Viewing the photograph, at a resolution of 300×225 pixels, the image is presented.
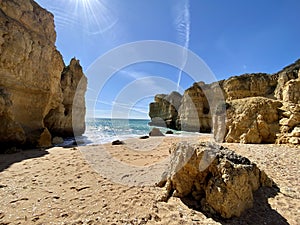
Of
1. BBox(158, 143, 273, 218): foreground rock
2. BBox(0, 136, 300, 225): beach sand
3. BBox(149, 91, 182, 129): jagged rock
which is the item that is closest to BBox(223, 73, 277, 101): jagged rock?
BBox(149, 91, 182, 129): jagged rock

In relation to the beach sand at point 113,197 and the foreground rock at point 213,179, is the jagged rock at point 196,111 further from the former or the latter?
the foreground rock at point 213,179

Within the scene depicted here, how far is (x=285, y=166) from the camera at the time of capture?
4.25 m

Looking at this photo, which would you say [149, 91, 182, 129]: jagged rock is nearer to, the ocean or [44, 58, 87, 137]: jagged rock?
the ocean

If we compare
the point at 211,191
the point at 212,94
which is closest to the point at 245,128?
the point at 211,191

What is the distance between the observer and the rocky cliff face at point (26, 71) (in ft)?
28.0

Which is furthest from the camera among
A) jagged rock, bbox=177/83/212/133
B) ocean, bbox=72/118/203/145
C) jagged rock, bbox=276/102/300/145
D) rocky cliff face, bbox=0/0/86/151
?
jagged rock, bbox=177/83/212/133

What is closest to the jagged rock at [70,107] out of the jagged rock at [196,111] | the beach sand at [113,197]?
the beach sand at [113,197]

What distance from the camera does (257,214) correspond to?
2.57 metres

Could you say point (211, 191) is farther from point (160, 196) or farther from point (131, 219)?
point (131, 219)

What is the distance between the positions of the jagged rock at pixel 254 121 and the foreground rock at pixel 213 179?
4354 millimetres

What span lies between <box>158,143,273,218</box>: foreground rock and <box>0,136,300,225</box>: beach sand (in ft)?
0.60

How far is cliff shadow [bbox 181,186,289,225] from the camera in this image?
7.91 feet

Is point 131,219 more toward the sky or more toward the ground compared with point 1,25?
more toward the ground

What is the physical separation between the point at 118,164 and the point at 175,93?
49.2 meters
